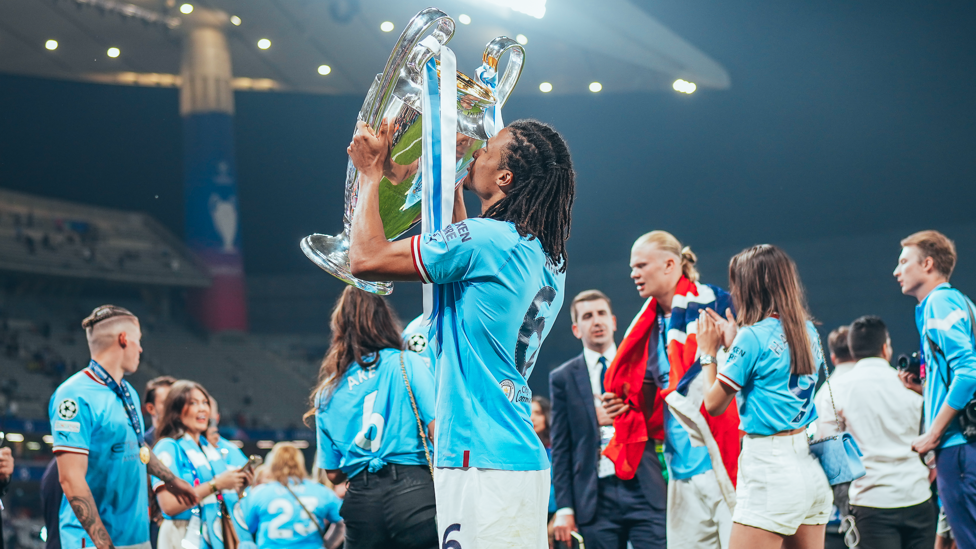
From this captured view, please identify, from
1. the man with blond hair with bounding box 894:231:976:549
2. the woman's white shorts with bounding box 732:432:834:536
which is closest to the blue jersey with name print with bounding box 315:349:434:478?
the woman's white shorts with bounding box 732:432:834:536

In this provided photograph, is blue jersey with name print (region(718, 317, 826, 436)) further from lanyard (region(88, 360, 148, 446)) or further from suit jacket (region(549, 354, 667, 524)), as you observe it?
Answer: lanyard (region(88, 360, 148, 446))

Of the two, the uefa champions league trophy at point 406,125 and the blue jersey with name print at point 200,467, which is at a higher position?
the uefa champions league trophy at point 406,125

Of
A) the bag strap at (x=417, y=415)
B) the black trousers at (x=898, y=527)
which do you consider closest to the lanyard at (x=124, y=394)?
the bag strap at (x=417, y=415)

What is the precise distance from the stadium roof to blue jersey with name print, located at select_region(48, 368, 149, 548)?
11380mm

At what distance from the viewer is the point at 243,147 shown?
75.8 feet

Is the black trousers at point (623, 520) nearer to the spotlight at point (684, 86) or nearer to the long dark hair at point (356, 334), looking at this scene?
the long dark hair at point (356, 334)

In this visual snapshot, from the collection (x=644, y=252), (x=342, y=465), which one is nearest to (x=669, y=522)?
(x=644, y=252)

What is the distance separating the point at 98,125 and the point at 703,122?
17.0 m

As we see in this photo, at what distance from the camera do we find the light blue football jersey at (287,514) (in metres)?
4.58

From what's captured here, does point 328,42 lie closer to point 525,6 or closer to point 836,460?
point 525,6

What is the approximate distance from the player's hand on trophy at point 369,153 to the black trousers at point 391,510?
53.5 inches

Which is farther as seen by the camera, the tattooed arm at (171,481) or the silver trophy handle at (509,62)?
the tattooed arm at (171,481)

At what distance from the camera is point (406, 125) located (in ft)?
6.27

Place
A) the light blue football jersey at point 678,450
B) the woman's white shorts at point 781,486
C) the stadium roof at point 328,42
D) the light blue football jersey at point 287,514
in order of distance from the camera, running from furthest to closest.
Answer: the stadium roof at point 328,42 < the light blue football jersey at point 287,514 < the light blue football jersey at point 678,450 < the woman's white shorts at point 781,486
